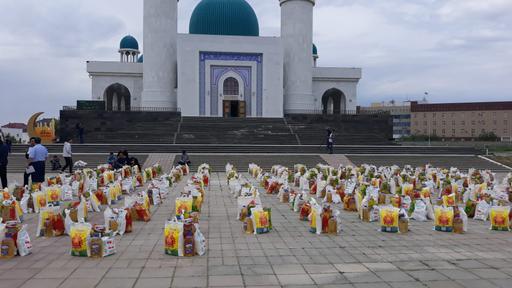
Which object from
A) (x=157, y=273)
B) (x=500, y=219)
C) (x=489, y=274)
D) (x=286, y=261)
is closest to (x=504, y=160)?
(x=500, y=219)

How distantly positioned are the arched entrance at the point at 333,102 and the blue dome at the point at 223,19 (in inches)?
410

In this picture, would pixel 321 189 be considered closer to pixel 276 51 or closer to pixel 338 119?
pixel 338 119

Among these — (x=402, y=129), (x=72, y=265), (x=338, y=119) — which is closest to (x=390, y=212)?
(x=72, y=265)

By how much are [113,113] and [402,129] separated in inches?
2640

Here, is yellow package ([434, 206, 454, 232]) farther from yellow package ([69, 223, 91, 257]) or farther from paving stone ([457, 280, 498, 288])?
yellow package ([69, 223, 91, 257])

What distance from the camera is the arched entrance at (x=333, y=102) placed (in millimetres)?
44125

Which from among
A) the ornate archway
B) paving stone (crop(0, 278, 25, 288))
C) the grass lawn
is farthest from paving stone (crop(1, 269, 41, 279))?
the ornate archway

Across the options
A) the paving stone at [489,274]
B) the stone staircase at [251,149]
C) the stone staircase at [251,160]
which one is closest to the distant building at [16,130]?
the stone staircase at [251,149]

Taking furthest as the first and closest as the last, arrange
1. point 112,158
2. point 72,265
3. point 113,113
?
point 113,113, point 112,158, point 72,265

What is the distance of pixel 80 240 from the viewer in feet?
22.3

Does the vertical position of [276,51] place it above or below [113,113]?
above

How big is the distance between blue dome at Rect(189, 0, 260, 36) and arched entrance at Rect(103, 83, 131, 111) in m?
9.40

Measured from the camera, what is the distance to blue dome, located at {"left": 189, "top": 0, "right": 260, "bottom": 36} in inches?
1547

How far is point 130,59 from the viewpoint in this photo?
4791 cm
